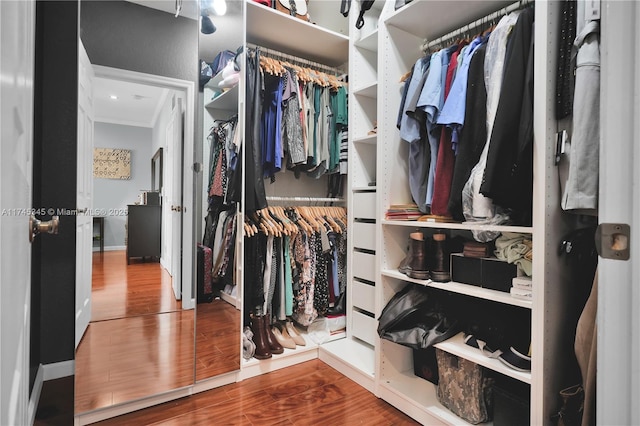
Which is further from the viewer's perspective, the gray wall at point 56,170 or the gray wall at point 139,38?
the gray wall at point 56,170

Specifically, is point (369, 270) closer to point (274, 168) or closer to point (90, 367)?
point (274, 168)

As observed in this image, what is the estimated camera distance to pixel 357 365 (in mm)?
2023

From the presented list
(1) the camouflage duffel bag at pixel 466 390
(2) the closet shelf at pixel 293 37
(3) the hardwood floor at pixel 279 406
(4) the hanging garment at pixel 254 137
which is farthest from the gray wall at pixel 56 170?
(1) the camouflage duffel bag at pixel 466 390

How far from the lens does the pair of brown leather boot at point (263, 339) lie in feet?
6.97

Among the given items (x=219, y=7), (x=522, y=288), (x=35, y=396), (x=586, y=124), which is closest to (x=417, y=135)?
(x=586, y=124)

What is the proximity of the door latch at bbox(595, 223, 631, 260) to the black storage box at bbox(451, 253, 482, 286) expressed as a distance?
41.2 inches

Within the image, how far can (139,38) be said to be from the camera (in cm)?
171

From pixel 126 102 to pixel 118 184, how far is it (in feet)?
1.33

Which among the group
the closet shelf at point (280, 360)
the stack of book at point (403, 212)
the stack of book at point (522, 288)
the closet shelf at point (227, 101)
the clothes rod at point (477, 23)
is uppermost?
the clothes rod at point (477, 23)

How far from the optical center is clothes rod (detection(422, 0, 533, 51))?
5.03 ft

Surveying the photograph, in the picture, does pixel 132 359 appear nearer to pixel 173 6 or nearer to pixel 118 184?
pixel 118 184

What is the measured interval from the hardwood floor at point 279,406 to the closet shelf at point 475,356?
1.43 feet

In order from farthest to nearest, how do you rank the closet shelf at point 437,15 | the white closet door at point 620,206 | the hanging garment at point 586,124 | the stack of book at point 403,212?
the stack of book at point 403,212
the closet shelf at point 437,15
the hanging garment at point 586,124
the white closet door at point 620,206

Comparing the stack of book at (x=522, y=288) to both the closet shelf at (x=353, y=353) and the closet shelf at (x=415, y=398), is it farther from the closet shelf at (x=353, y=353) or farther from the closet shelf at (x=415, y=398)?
the closet shelf at (x=353, y=353)
